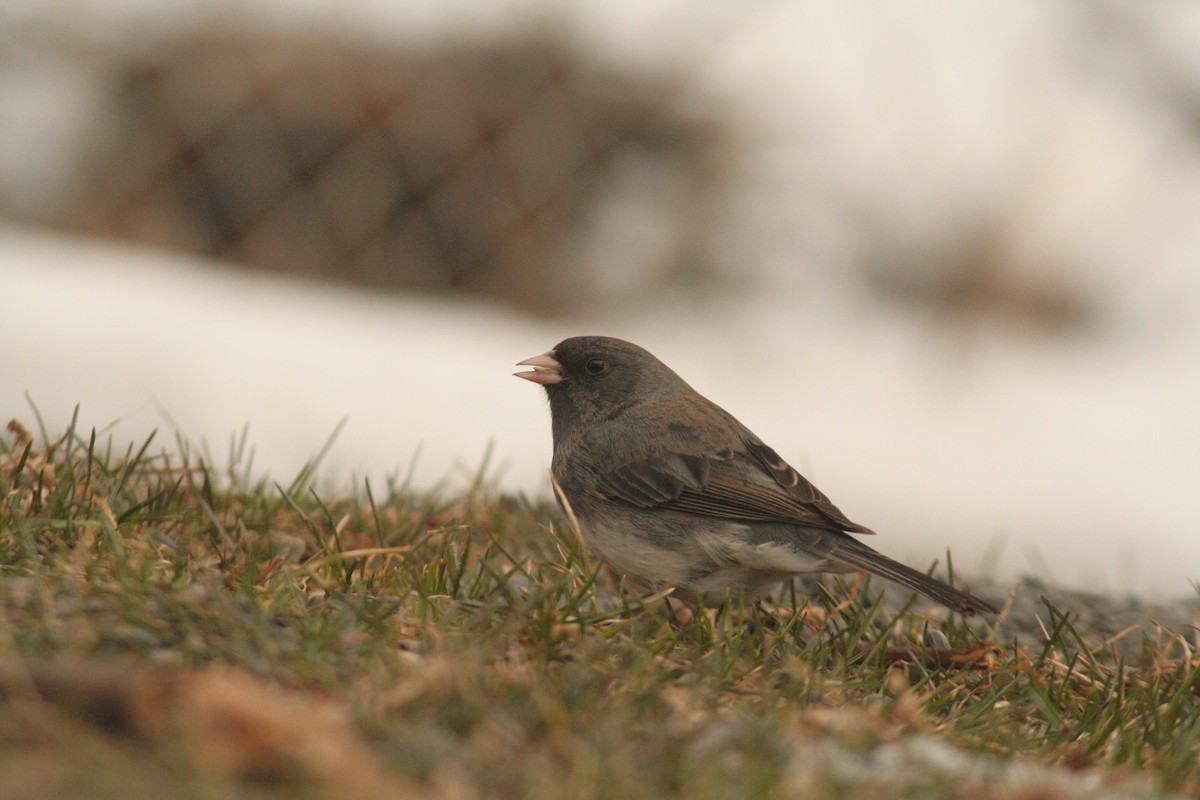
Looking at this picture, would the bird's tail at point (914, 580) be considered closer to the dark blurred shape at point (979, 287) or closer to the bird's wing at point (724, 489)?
the bird's wing at point (724, 489)

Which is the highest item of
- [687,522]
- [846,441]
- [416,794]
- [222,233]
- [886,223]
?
[886,223]

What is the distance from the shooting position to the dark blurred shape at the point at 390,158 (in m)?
8.46

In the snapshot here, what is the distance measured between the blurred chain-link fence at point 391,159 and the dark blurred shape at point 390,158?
11 mm

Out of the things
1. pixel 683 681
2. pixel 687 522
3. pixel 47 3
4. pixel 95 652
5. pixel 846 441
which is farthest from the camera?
pixel 47 3

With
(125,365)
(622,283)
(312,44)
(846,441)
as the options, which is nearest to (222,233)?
(312,44)

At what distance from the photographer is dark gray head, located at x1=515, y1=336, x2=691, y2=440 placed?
386 cm

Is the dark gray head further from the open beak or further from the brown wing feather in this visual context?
the brown wing feather

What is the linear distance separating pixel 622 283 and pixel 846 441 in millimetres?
1926

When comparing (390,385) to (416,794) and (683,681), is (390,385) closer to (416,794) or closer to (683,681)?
(683,681)

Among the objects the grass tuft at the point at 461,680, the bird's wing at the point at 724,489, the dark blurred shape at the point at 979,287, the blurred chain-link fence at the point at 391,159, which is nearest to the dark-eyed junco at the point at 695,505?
the bird's wing at the point at 724,489

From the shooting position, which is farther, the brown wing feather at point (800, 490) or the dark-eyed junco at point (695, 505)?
the brown wing feather at point (800, 490)

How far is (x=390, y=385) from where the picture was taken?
7.16 metres

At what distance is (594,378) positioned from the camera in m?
3.92

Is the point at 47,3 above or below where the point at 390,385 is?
above
